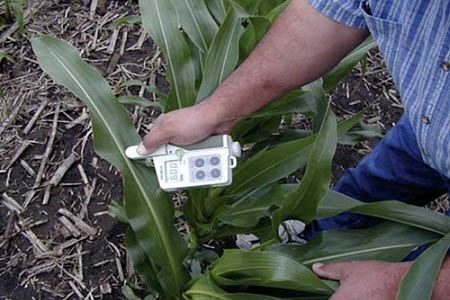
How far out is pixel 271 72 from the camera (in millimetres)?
1198

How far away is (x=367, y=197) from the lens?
5.17 ft

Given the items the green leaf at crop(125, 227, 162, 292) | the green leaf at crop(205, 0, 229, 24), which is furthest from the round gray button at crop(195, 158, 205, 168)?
the green leaf at crop(205, 0, 229, 24)

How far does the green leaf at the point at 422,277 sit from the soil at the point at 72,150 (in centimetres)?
68

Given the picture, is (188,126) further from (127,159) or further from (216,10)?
(216,10)

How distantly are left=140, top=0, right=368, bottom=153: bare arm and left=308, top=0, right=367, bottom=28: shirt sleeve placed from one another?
12 mm

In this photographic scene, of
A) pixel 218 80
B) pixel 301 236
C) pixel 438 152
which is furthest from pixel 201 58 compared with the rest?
pixel 438 152

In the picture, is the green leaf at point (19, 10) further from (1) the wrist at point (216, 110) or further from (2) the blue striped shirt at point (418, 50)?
(2) the blue striped shirt at point (418, 50)

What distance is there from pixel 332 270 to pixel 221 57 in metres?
0.44

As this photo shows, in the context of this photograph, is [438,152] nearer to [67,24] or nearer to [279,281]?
[279,281]

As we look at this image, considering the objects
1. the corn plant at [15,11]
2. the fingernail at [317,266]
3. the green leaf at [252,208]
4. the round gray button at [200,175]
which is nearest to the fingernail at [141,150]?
the round gray button at [200,175]

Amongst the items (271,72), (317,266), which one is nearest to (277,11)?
(271,72)

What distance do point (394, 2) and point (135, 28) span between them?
3.63 feet

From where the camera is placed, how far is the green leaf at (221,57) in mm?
1353

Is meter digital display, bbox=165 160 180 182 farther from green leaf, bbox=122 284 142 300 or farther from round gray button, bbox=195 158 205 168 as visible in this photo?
green leaf, bbox=122 284 142 300
